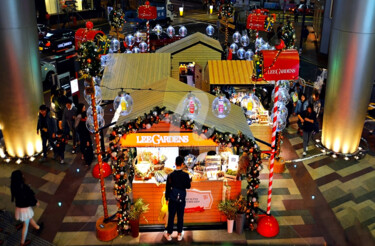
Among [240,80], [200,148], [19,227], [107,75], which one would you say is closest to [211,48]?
[240,80]

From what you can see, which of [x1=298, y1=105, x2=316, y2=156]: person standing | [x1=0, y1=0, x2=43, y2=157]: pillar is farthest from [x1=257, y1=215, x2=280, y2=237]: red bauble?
[x1=0, y1=0, x2=43, y2=157]: pillar

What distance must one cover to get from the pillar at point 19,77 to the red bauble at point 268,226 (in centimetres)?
685

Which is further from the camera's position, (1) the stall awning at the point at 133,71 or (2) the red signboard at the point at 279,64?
(1) the stall awning at the point at 133,71

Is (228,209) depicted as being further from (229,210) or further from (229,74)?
(229,74)

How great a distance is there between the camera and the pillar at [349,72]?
1062 centimetres

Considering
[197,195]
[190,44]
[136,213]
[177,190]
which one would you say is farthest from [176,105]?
Answer: [190,44]

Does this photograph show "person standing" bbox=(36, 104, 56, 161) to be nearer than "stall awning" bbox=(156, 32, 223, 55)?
Yes

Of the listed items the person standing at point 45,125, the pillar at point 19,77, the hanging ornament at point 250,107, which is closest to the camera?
the pillar at point 19,77

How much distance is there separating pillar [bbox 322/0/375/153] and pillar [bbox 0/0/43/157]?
8.15m

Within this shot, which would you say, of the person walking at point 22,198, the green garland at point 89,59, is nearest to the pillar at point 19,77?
the green garland at point 89,59

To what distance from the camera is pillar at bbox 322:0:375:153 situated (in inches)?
418

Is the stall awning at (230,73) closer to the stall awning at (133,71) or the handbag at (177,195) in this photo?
the stall awning at (133,71)

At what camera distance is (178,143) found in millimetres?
8102

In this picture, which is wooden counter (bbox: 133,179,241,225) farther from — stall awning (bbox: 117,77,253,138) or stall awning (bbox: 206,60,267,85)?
stall awning (bbox: 206,60,267,85)
